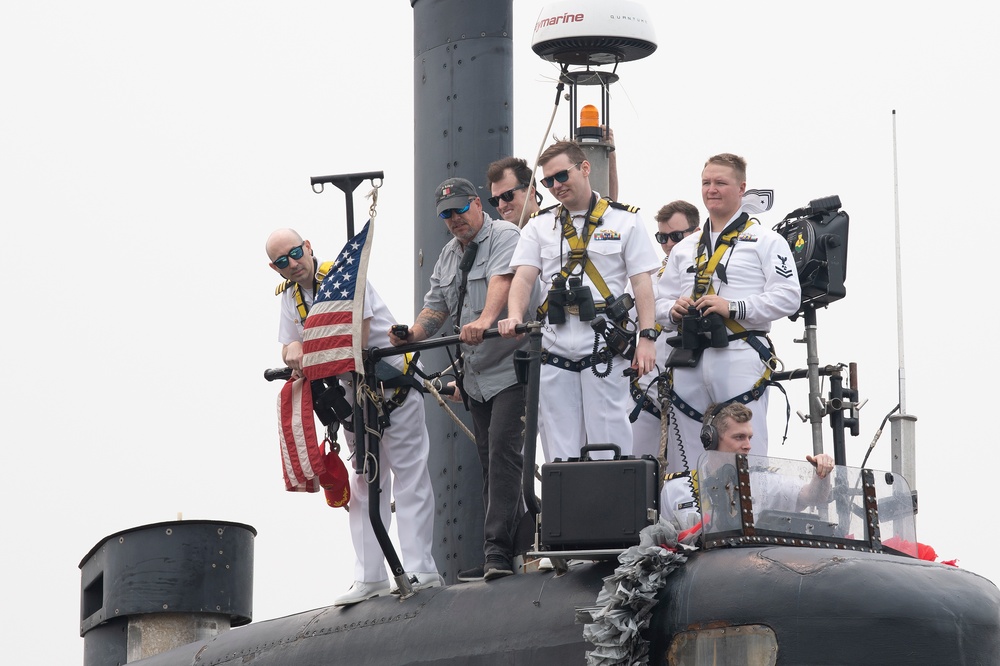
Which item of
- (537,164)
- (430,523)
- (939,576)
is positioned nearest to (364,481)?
(430,523)

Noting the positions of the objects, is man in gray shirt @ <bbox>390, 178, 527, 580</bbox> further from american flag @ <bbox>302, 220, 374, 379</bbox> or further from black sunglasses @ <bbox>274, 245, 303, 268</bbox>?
black sunglasses @ <bbox>274, 245, 303, 268</bbox>

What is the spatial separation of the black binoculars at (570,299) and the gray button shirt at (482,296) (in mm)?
224

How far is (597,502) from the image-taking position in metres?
7.66

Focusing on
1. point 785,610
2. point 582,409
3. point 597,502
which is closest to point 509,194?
point 582,409

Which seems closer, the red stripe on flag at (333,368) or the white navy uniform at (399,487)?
the red stripe on flag at (333,368)

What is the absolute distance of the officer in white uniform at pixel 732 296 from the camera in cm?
960

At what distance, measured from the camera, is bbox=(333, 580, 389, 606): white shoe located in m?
9.42

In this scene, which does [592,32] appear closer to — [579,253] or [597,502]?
[579,253]

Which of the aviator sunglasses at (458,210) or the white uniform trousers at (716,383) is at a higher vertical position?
the aviator sunglasses at (458,210)

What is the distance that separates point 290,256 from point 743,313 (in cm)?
254

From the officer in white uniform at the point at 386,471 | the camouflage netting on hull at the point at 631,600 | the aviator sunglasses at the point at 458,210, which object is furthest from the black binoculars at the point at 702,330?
the camouflage netting on hull at the point at 631,600

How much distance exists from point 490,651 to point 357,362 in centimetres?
211

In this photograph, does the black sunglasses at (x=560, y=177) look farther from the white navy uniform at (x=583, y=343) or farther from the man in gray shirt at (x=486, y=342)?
the man in gray shirt at (x=486, y=342)

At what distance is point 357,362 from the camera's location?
9445mm
